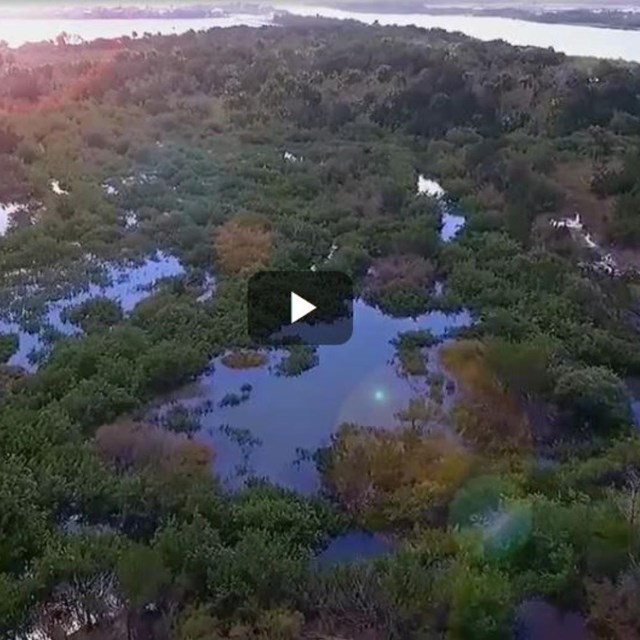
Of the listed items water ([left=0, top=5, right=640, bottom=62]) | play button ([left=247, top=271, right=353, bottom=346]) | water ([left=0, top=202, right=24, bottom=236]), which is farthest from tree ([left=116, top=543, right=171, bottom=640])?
water ([left=0, top=5, right=640, bottom=62])

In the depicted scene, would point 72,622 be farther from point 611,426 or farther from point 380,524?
point 611,426

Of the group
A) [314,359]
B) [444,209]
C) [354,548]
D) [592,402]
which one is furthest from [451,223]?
[354,548]

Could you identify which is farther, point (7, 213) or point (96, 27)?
point (96, 27)

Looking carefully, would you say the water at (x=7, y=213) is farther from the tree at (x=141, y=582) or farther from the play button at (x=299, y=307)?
the tree at (x=141, y=582)

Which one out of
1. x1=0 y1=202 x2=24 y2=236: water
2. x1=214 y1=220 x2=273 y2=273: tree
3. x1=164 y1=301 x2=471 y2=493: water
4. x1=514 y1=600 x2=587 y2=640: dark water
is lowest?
x1=0 y1=202 x2=24 y2=236: water

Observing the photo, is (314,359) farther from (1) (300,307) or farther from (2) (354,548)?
(2) (354,548)

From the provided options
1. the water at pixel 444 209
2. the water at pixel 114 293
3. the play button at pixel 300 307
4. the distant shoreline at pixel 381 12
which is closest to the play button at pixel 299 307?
the play button at pixel 300 307

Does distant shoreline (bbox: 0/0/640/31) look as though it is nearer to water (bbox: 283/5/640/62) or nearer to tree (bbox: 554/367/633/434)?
water (bbox: 283/5/640/62)
